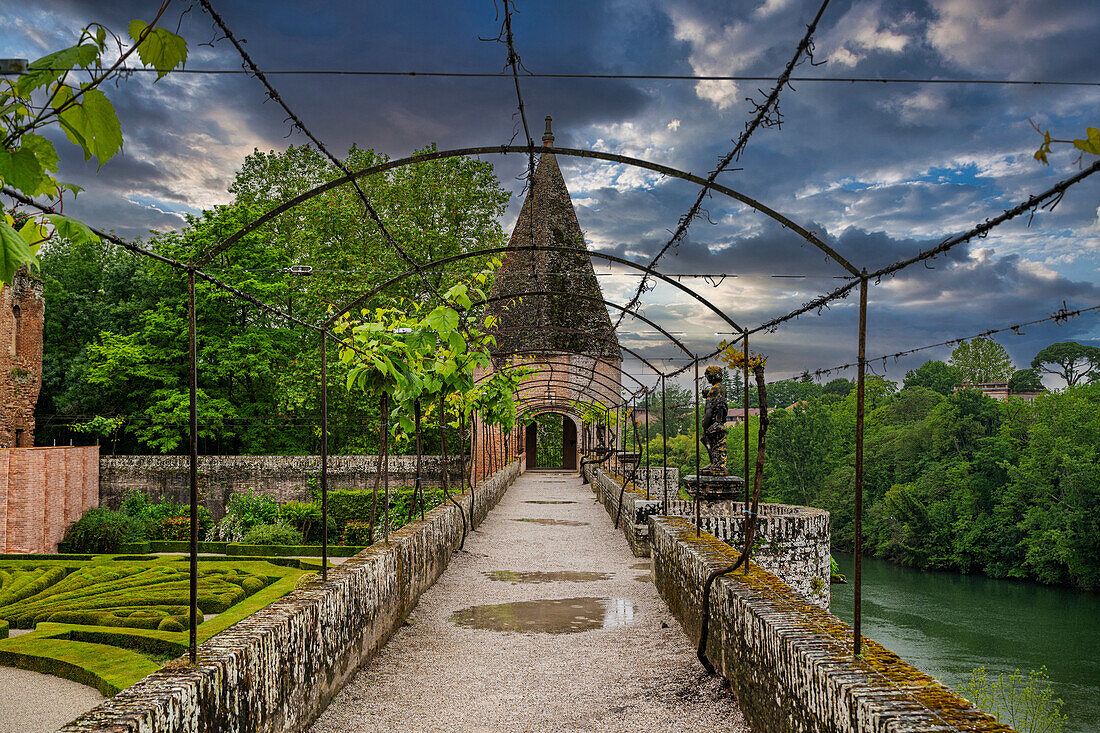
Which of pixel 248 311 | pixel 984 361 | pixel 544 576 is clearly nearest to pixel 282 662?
pixel 544 576

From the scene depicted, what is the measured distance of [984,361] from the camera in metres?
43.5

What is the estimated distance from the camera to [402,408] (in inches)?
356

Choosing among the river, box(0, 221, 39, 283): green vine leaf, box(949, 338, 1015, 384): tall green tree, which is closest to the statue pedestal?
the river

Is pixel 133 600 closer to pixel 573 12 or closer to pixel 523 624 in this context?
pixel 523 624

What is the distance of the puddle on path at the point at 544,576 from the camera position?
8891 mm

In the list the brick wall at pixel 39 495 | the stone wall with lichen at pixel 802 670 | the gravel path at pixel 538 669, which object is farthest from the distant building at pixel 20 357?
the stone wall with lichen at pixel 802 670

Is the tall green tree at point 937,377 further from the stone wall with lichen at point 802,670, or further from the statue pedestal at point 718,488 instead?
the stone wall with lichen at point 802,670

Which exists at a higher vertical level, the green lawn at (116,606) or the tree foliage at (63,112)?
the tree foliage at (63,112)

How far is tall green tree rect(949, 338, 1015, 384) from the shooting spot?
4266 centimetres

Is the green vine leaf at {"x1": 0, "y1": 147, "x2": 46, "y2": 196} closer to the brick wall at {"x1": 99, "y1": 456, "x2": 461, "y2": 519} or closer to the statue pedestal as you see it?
the statue pedestal

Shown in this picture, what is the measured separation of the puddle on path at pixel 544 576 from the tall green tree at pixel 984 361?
131 feet

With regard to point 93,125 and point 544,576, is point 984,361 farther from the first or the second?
point 93,125

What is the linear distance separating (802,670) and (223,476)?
865 inches

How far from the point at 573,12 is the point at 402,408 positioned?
18.0ft
